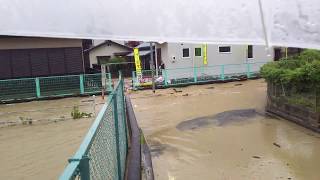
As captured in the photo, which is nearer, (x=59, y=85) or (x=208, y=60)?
(x=59, y=85)

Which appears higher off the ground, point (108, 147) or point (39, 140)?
point (108, 147)

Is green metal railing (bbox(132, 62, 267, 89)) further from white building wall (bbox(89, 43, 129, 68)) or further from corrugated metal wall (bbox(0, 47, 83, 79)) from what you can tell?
white building wall (bbox(89, 43, 129, 68))

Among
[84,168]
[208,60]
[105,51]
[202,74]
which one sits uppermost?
[105,51]

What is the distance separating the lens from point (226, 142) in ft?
25.4

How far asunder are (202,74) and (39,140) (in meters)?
13.9

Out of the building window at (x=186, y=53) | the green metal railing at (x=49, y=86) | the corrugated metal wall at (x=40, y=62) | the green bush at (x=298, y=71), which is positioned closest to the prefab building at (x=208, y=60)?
the building window at (x=186, y=53)

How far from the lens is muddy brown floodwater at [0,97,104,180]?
682 centimetres

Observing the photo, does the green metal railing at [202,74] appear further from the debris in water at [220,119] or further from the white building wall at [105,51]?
the white building wall at [105,51]

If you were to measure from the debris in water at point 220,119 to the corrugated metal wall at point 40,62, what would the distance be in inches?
434

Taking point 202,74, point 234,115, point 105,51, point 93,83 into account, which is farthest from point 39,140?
point 105,51

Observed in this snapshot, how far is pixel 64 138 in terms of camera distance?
9305mm

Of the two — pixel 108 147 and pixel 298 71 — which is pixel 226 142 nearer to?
pixel 298 71

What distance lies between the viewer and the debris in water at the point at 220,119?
9641 mm

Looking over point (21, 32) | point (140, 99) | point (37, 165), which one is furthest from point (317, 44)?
point (140, 99)
